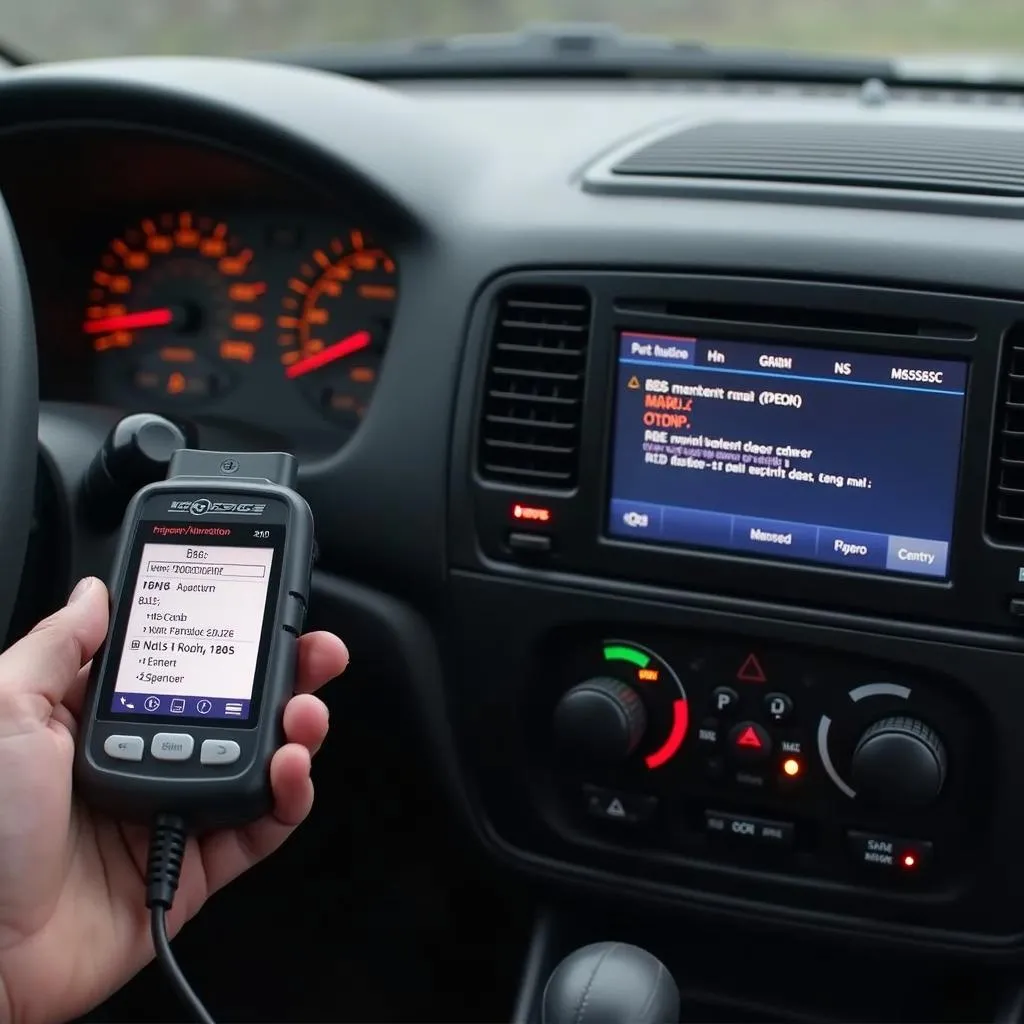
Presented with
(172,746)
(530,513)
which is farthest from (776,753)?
(172,746)

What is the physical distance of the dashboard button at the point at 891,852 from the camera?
1.53 m

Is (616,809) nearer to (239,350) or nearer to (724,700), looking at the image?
(724,700)

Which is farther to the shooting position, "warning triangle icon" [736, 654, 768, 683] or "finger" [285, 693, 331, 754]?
"warning triangle icon" [736, 654, 768, 683]

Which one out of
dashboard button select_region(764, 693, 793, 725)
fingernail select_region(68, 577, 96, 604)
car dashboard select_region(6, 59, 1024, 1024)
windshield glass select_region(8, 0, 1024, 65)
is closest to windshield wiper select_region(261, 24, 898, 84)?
windshield glass select_region(8, 0, 1024, 65)

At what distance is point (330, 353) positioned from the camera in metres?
1.81

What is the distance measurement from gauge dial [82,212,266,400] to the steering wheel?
619 mm

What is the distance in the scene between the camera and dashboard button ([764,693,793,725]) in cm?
153

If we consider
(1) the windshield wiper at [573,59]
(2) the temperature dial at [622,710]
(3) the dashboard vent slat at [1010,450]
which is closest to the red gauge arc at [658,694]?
(2) the temperature dial at [622,710]

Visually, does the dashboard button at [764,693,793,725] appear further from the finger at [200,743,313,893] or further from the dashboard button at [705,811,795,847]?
the finger at [200,743,313,893]

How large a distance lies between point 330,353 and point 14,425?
25.3 inches

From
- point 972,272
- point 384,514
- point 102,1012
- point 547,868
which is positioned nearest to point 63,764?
point 384,514

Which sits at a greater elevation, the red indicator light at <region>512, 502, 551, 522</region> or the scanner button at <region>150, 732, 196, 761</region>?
the red indicator light at <region>512, 502, 551, 522</region>

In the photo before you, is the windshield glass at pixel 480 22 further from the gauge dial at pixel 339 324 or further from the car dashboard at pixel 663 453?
the gauge dial at pixel 339 324

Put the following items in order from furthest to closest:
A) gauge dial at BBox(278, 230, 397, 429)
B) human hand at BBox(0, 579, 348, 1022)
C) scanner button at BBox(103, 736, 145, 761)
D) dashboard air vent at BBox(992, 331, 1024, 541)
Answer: gauge dial at BBox(278, 230, 397, 429)
dashboard air vent at BBox(992, 331, 1024, 541)
scanner button at BBox(103, 736, 145, 761)
human hand at BBox(0, 579, 348, 1022)
